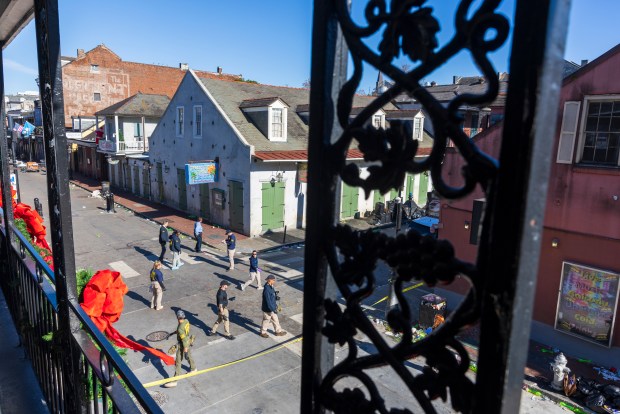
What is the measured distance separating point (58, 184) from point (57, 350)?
1461 millimetres

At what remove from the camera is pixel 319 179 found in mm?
1362

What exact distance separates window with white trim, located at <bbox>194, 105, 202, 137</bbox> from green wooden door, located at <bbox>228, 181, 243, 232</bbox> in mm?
4005

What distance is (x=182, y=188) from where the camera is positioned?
24062mm

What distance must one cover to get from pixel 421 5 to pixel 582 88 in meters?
9.79

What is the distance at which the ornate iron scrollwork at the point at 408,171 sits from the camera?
955 mm

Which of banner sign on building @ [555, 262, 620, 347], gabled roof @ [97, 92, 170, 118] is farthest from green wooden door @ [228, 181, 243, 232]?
gabled roof @ [97, 92, 170, 118]

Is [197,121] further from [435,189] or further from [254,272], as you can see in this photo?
[435,189]

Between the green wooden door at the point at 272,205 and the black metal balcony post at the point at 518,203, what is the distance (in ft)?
60.5

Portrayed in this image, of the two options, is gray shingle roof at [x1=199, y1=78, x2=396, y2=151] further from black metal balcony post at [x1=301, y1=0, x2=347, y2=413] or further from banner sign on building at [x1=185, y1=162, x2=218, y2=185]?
black metal balcony post at [x1=301, y1=0, x2=347, y2=413]

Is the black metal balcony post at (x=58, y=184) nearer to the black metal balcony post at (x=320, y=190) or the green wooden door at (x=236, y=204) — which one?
the black metal balcony post at (x=320, y=190)

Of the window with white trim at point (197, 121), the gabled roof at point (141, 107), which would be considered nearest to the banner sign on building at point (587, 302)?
the window with white trim at point (197, 121)

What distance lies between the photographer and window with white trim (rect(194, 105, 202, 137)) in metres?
21.6

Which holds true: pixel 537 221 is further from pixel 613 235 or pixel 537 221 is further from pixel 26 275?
pixel 613 235

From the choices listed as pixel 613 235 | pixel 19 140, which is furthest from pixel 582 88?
pixel 19 140
